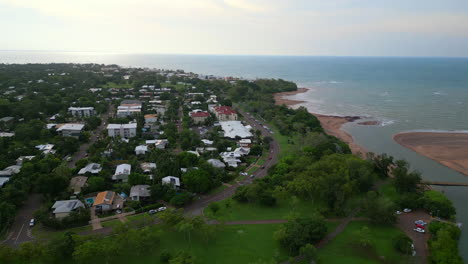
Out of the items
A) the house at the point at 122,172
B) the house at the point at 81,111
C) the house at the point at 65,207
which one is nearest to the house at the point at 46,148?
the house at the point at 122,172

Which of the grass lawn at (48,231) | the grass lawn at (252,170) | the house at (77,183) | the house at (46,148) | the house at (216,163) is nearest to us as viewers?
the grass lawn at (48,231)

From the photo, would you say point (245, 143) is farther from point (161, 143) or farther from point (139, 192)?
point (139, 192)

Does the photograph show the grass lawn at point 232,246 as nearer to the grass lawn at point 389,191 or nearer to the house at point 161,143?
the grass lawn at point 389,191

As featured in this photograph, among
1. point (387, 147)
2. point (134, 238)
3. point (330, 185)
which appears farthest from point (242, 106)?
point (134, 238)

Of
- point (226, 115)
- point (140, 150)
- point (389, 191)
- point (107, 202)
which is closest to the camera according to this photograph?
point (107, 202)

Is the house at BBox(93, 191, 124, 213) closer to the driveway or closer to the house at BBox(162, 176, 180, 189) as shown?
the house at BBox(162, 176, 180, 189)

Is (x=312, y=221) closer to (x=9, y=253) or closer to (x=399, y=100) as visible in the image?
(x=9, y=253)

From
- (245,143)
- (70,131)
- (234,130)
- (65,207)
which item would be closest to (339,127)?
(234,130)
